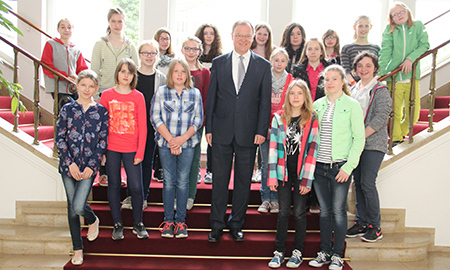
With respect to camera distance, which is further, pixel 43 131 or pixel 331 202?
pixel 43 131

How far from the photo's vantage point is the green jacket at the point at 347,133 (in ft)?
9.47

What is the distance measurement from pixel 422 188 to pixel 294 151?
5.00ft

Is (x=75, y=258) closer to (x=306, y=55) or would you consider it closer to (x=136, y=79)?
(x=136, y=79)

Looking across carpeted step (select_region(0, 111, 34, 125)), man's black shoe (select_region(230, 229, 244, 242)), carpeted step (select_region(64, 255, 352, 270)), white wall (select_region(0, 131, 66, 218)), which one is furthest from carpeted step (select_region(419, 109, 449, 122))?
carpeted step (select_region(0, 111, 34, 125))

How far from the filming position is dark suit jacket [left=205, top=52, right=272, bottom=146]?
10.0ft

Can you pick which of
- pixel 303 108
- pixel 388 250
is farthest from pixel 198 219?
pixel 388 250

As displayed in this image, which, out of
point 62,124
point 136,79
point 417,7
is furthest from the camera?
point 417,7

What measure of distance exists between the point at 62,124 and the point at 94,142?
27 centimetres

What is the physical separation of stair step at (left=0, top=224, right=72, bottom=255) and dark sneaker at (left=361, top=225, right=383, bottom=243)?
2.49 metres

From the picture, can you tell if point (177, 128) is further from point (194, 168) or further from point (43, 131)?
point (43, 131)

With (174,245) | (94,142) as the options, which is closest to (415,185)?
(174,245)

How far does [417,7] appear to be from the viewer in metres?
6.02

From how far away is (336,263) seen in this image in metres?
2.98

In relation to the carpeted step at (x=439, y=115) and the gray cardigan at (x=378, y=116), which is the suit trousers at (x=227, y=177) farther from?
the carpeted step at (x=439, y=115)
